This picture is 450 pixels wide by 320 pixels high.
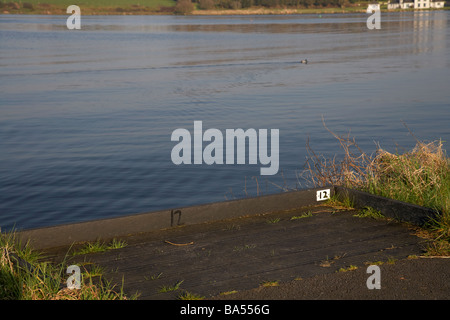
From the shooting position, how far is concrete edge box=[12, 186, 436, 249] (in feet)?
20.6

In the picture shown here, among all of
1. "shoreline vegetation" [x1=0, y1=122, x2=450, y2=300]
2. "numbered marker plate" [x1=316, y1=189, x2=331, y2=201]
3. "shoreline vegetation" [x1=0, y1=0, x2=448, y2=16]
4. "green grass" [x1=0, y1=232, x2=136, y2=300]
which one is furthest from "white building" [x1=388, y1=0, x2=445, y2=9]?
"green grass" [x1=0, y1=232, x2=136, y2=300]

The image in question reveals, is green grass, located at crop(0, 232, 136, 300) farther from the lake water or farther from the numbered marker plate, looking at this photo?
the lake water

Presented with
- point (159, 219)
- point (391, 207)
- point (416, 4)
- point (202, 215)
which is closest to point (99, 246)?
point (159, 219)

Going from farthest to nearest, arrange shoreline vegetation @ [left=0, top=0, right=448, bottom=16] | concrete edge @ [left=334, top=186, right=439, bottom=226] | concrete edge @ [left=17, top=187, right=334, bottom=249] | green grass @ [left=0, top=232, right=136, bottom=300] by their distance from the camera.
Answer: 1. shoreline vegetation @ [left=0, top=0, right=448, bottom=16]
2. concrete edge @ [left=334, top=186, right=439, bottom=226]
3. concrete edge @ [left=17, top=187, right=334, bottom=249]
4. green grass @ [left=0, top=232, right=136, bottom=300]

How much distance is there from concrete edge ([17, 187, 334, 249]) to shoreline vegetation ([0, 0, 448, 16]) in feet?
401

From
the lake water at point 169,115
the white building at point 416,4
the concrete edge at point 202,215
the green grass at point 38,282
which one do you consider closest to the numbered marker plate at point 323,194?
the concrete edge at point 202,215

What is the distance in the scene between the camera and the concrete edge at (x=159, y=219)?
623 cm

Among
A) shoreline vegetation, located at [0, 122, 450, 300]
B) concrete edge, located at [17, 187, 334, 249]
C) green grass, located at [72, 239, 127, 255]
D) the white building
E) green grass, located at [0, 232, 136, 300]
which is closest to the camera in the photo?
green grass, located at [0, 232, 136, 300]

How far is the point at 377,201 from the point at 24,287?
424cm

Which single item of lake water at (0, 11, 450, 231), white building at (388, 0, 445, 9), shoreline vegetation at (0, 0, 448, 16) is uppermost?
white building at (388, 0, 445, 9)

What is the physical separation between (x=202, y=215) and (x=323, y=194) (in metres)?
1.74

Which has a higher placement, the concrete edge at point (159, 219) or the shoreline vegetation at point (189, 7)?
the shoreline vegetation at point (189, 7)

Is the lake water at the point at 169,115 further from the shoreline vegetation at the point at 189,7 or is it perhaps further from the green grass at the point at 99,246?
the shoreline vegetation at the point at 189,7

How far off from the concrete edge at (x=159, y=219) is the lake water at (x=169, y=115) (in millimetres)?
3548
